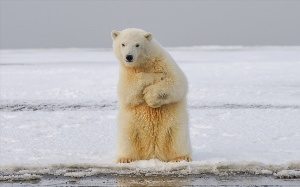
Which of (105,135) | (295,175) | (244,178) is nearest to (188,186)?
(244,178)

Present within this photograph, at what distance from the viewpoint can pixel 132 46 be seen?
15.5 feet

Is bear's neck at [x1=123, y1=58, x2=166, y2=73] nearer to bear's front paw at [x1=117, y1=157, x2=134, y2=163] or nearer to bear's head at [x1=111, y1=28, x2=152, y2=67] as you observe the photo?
bear's head at [x1=111, y1=28, x2=152, y2=67]

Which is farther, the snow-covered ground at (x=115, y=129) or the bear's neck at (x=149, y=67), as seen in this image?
the bear's neck at (x=149, y=67)

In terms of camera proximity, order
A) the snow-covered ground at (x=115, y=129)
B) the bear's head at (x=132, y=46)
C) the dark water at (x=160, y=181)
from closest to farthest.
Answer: the dark water at (x=160, y=181) < the snow-covered ground at (x=115, y=129) < the bear's head at (x=132, y=46)

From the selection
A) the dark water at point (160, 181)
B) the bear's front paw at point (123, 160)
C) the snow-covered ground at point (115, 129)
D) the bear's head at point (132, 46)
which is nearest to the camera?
the dark water at point (160, 181)

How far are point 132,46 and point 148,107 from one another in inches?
19.9

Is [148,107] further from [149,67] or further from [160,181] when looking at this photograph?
[160,181]

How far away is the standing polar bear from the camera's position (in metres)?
4.75

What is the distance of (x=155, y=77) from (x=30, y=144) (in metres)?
1.72

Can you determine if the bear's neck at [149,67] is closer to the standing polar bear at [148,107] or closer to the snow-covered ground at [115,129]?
the standing polar bear at [148,107]

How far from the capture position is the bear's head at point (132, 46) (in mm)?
4668

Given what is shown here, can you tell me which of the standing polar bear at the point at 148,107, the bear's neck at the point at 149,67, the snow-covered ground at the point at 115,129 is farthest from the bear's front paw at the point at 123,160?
the bear's neck at the point at 149,67

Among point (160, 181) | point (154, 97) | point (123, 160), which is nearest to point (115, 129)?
point (123, 160)

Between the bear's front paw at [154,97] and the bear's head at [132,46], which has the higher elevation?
the bear's head at [132,46]
